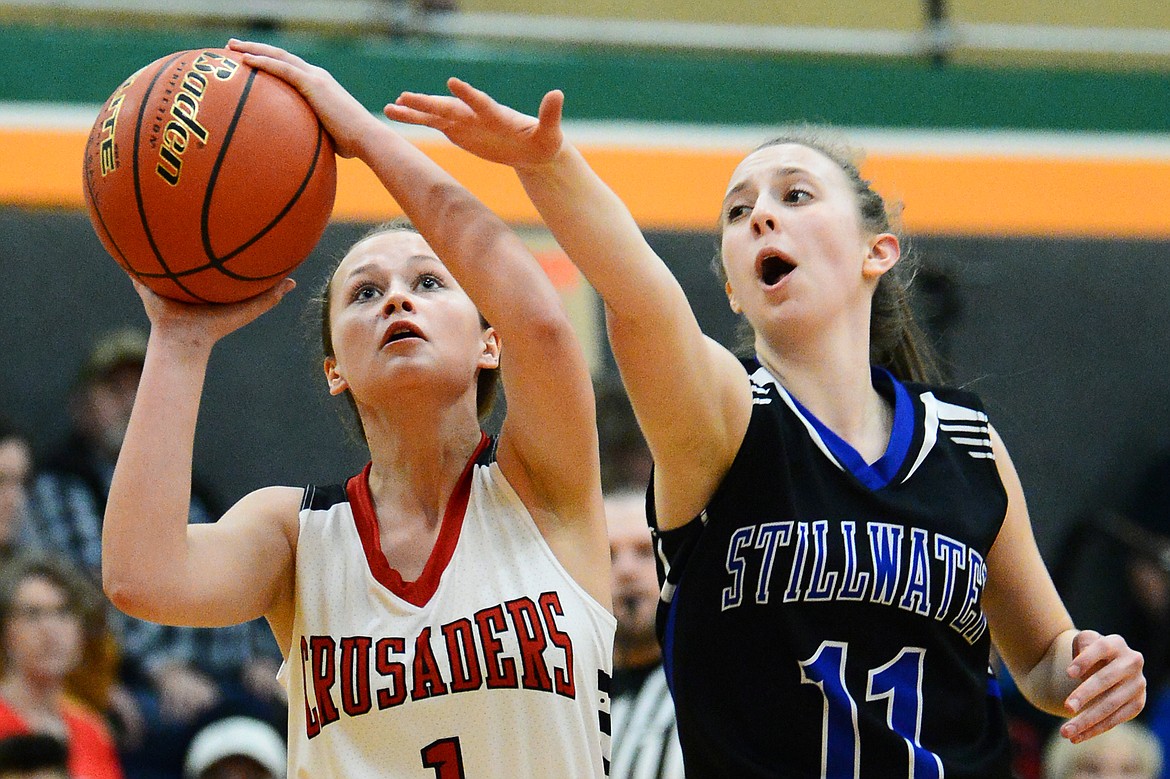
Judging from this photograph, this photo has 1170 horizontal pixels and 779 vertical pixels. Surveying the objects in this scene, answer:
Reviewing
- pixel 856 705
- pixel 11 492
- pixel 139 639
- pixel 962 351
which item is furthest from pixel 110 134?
pixel 962 351

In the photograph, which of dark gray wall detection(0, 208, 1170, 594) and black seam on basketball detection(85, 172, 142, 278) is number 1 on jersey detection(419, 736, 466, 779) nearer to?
black seam on basketball detection(85, 172, 142, 278)

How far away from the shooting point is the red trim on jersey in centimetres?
250

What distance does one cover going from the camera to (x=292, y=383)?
6.48 metres

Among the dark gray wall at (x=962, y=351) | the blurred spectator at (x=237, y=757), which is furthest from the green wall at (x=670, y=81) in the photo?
the blurred spectator at (x=237, y=757)

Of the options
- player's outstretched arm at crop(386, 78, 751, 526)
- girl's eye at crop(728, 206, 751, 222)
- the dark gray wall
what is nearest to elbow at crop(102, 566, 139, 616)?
player's outstretched arm at crop(386, 78, 751, 526)

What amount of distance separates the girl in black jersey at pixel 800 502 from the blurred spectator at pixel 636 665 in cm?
186

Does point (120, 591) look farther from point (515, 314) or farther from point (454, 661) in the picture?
point (515, 314)

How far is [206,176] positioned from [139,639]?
12.0 ft

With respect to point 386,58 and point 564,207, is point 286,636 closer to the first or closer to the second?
point 564,207

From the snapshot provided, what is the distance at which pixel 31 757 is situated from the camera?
4.64 m

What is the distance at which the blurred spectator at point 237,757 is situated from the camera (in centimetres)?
521

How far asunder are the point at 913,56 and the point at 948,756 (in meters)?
5.62

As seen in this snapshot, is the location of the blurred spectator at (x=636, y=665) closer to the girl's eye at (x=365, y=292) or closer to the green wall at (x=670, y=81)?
the girl's eye at (x=365, y=292)

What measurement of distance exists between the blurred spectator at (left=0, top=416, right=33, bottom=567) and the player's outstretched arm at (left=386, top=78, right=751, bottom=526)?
365cm
